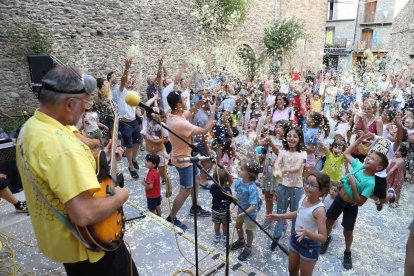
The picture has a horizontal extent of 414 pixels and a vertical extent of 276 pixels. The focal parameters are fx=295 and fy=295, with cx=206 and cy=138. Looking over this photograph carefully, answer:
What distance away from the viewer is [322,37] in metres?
21.9

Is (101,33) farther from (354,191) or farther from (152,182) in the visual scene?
(354,191)

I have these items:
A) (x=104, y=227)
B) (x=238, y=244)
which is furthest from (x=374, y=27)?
(x=104, y=227)

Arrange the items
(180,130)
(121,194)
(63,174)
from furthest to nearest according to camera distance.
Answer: (180,130) → (121,194) → (63,174)

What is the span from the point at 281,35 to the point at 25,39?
13816mm

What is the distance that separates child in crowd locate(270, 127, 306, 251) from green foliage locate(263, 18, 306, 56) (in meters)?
15.4

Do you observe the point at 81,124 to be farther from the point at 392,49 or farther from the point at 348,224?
the point at 392,49

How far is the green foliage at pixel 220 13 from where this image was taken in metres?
14.0

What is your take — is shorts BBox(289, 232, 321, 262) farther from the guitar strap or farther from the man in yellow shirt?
the guitar strap

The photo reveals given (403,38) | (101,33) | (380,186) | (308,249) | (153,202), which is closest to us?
(308,249)

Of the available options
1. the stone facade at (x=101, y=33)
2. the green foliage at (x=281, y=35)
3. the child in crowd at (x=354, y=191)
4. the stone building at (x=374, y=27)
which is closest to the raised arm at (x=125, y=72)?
the child in crowd at (x=354, y=191)

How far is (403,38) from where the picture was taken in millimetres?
22641

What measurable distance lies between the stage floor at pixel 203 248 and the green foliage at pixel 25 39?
631 cm

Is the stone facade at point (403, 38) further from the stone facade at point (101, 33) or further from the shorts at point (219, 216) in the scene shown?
the shorts at point (219, 216)

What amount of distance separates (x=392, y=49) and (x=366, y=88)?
1665 cm
